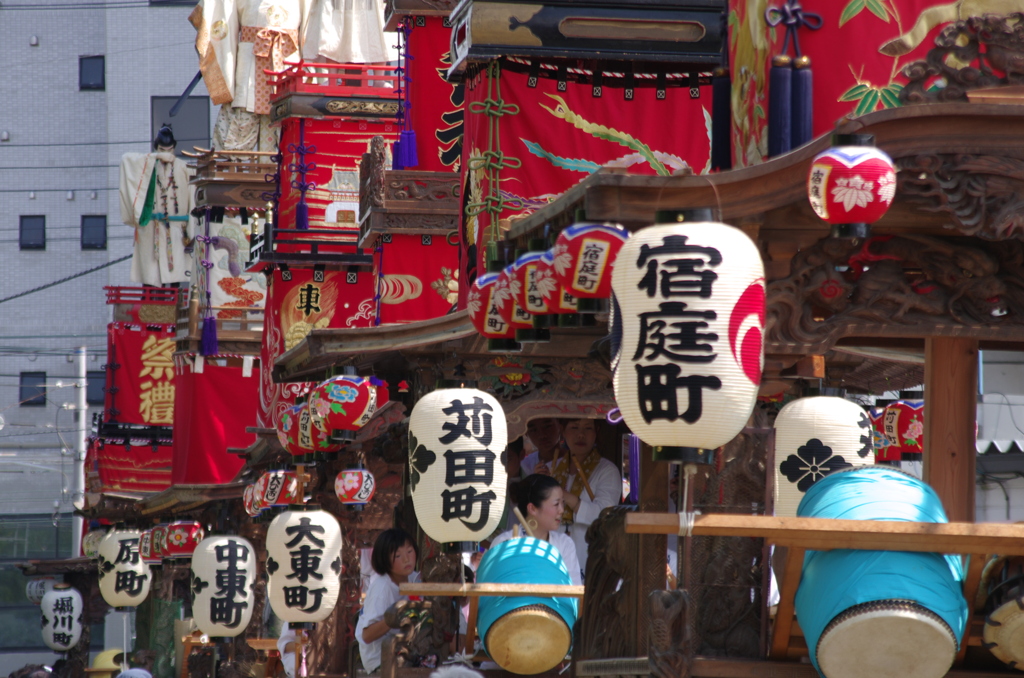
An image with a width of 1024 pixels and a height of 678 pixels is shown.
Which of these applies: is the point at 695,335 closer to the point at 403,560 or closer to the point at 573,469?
the point at 403,560

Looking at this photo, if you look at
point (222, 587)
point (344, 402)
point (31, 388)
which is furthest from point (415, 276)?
point (31, 388)

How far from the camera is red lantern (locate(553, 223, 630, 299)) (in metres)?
7.91

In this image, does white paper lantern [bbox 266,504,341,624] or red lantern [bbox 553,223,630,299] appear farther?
white paper lantern [bbox 266,504,341,624]

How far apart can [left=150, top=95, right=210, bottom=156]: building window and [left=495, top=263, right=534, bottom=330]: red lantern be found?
3424 centimetres

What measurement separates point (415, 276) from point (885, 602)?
511 inches

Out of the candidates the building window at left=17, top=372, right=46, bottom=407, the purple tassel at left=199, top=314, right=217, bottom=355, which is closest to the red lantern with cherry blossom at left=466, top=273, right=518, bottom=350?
the purple tassel at left=199, top=314, right=217, bottom=355

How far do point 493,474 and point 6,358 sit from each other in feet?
117

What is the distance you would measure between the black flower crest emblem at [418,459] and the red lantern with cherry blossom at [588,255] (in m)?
2.66

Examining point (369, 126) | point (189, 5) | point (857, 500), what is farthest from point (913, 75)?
point (189, 5)

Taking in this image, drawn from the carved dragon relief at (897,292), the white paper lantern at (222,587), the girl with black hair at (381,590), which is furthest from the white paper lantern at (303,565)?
the carved dragon relief at (897,292)

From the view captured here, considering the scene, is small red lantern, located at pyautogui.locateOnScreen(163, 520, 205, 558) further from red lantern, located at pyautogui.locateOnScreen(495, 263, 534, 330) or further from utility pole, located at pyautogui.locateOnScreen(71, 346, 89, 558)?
red lantern, located at pyautogui.locateOnScreen(495, 263, 534, 330)

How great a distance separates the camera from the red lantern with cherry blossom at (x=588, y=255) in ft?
25.9

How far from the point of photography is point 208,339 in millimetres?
27641

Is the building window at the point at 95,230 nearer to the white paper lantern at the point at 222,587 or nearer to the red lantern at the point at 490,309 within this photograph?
the white paper lantern at the point at 222,587
